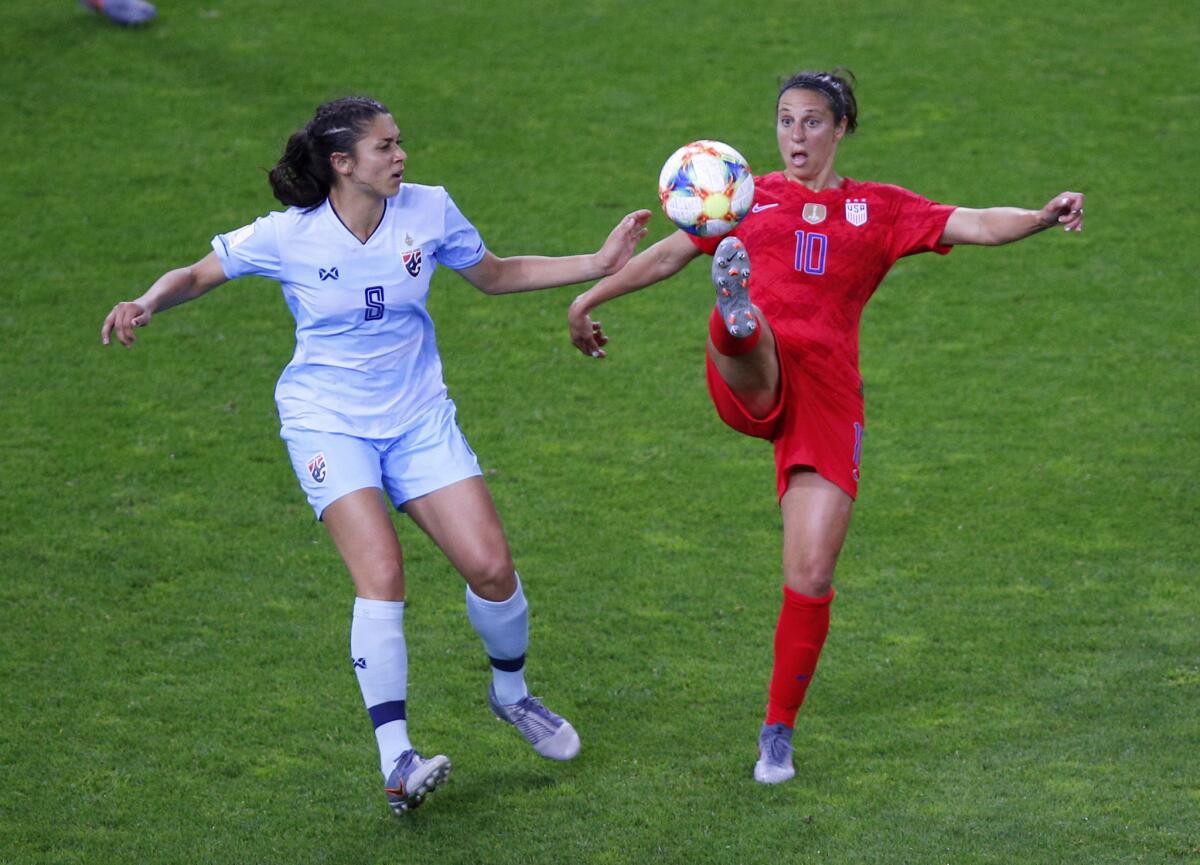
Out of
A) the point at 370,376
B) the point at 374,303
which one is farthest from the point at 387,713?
the point at 374,303

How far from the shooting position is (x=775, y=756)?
16.2 feet

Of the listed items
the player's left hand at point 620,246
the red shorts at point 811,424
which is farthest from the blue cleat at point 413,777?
the player's left hand at point 620,246

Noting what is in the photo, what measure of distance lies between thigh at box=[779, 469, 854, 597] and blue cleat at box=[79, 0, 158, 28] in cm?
936

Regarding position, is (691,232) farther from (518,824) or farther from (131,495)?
(131,495)

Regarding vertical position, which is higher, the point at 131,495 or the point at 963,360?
the point at 963,360

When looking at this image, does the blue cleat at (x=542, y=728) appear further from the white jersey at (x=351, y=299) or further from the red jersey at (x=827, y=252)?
the red jersey at (x=827, y=252)

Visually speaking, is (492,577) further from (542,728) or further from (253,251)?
(253,251)

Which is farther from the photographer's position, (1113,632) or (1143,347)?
(1143,347)

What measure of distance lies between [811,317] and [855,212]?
359 mm

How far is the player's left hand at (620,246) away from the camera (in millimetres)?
4938

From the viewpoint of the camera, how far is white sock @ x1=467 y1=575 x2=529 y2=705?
486 centimetres

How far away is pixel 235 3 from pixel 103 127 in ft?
7.61

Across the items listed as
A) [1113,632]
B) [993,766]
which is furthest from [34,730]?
[1113,632]

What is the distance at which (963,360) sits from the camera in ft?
27.3
